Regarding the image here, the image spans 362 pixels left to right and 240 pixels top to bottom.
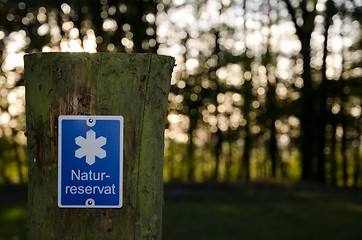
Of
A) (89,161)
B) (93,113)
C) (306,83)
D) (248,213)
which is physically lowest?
(248,213)

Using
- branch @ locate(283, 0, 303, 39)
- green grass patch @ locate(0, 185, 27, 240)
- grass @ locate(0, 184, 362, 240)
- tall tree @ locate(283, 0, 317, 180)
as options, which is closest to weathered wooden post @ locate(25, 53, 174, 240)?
grass @ locate(0, 184, 362, 240)

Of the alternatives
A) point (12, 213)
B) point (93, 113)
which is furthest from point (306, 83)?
point (93, 113)

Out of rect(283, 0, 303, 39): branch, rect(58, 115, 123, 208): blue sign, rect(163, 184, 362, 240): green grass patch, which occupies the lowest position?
rect(163, 184, 362, 240): green grass patch

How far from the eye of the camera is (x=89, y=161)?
5.28ft

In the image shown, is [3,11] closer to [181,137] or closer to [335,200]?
[335,200]

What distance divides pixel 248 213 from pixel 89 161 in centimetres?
933

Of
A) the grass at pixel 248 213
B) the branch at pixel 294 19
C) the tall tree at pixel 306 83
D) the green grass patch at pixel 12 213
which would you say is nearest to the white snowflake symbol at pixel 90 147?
the grass at pixel 248 213

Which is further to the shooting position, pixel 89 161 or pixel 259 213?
pixel 259 213

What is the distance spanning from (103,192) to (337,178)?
21236 mm

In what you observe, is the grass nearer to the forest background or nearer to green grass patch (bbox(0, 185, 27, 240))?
green grass patch (bbox(0, 185, 27, 240))

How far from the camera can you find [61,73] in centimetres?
160

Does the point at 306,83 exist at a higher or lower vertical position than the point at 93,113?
higher

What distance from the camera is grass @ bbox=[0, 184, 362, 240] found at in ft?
28.3

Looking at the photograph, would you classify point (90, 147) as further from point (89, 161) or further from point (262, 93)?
point (262, 93)
